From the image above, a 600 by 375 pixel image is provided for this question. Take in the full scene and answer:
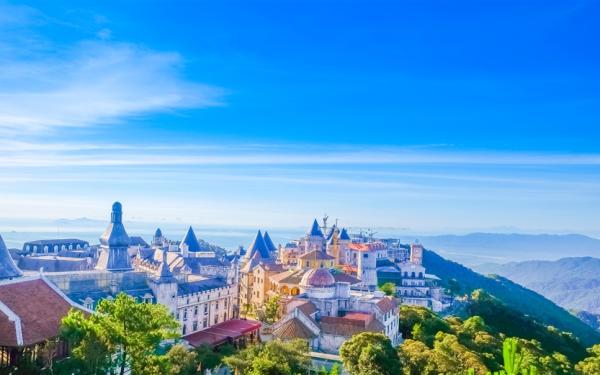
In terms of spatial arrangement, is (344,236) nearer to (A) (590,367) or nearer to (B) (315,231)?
(B) (315,231)

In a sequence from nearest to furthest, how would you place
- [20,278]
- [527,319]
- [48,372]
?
[48,372] → [20,278] → [527,319]

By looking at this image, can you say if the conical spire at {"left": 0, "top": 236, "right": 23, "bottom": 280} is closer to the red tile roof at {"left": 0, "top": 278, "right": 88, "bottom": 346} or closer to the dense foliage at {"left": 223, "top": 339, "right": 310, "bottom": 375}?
the red tile roof at {"left": 0, "top": 278, "right": 88, "bottom": 346}

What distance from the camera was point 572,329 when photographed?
3819 inches

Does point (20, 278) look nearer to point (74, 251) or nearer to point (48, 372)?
point (48, 372)

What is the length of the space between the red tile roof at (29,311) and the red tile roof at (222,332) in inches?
542

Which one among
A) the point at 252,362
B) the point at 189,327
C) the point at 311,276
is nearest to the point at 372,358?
the point at 252,362

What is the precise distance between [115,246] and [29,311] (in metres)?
21.8

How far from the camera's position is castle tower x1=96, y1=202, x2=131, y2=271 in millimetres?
48344

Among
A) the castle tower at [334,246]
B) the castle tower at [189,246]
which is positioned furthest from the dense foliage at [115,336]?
the castle tower at [334,246]

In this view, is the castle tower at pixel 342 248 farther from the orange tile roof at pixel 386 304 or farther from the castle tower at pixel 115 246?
the castle tower at pixel 115 246

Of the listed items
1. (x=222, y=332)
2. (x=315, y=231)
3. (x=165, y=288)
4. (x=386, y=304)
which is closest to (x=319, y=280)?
(x=386, y=304)

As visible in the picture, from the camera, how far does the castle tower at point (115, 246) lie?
48344 mm

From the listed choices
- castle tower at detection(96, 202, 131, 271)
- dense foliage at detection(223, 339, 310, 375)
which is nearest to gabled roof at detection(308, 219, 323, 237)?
castle tower at detection(96, 202, 131, 271)

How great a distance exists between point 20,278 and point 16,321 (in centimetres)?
556
